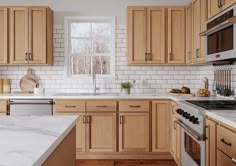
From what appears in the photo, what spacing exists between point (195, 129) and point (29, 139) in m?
1.74

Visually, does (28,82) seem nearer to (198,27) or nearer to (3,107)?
(3,107)

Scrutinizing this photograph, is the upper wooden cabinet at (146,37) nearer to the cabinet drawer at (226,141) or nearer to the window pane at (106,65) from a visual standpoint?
the window pane at (106,65)

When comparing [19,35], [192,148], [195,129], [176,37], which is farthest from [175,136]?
[19,35]

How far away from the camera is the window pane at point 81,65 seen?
4.92m

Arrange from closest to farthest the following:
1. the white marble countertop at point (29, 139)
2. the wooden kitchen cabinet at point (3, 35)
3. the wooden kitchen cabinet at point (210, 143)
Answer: the white marble countertop at point (29, 139)
the wooden kitchen cabinet at point (210, 143)
the wooden kitchen cabinet at point (3, 35)

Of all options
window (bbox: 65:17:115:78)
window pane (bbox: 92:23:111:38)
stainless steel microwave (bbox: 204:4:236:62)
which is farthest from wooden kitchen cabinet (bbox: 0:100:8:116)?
stainless steel microwave (bbox: 204:4:236:62)

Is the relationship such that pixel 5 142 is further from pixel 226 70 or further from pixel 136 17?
pixel 136 17

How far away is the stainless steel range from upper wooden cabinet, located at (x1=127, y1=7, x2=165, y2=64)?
142 cm

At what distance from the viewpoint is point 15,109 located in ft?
13.6

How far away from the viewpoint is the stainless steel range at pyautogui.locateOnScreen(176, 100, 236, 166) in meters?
2.44

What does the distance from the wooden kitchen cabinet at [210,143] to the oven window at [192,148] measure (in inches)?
9.1

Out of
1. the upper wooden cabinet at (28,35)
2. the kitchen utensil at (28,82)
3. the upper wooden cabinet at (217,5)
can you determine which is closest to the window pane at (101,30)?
the upper wooden cabinet at (28,35)

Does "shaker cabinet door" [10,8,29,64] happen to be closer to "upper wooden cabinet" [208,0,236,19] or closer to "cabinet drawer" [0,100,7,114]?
"cabinet drawer" [0,100,7,114]

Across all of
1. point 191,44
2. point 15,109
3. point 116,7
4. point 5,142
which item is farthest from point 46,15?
point 5,142
